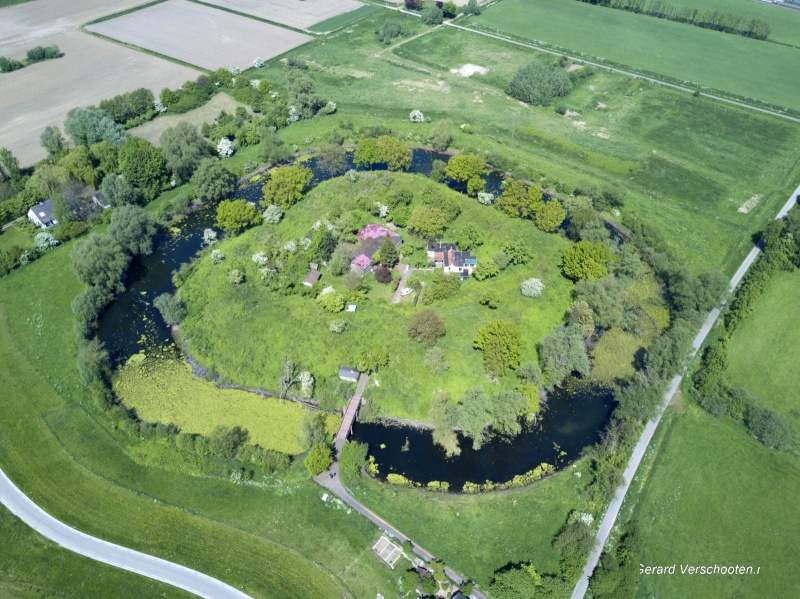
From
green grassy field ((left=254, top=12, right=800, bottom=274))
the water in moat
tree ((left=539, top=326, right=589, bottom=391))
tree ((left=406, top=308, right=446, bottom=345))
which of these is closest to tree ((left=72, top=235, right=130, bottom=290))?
the water in moat

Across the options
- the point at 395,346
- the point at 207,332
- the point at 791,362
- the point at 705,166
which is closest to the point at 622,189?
the point at 705,166

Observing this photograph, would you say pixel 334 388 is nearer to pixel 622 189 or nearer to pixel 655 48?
pixel 622 189

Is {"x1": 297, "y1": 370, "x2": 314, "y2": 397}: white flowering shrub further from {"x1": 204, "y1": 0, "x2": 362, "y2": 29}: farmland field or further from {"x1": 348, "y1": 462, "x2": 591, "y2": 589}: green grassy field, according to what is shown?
{"x1": 204, "y1": 0, "x2": 362, "y2": 29}: farmland field

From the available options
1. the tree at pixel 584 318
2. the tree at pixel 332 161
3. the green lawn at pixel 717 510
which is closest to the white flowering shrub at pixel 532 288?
the tree at pixel 584 318

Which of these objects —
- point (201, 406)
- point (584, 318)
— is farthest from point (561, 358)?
point (201, 406)

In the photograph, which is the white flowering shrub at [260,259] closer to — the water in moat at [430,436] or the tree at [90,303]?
the water in moat at [430,436]

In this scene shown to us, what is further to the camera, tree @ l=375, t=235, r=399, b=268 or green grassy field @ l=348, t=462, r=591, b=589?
tree @ l=375, t=235, r=399, b=268

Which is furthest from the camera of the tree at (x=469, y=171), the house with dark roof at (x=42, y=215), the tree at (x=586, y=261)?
the tree at (x=469, y=171)
